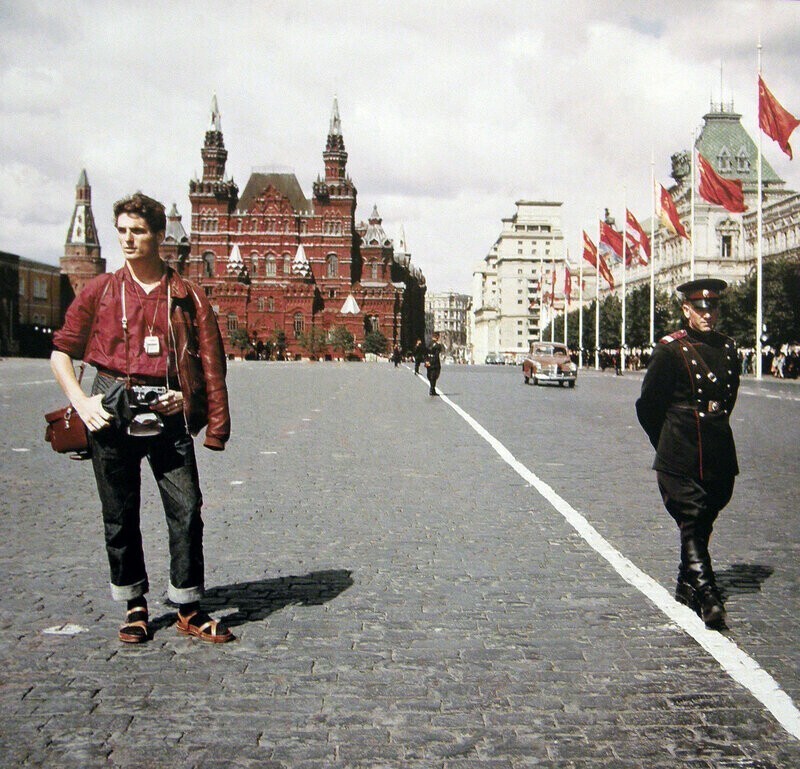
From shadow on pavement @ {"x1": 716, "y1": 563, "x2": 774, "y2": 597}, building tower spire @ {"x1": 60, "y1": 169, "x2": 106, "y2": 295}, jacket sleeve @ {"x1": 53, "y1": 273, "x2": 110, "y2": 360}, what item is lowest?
shadow on pavement @ {"x1": 716, "y1": 563, "x2": 774, "y2": 597}

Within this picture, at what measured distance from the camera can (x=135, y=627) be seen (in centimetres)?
510

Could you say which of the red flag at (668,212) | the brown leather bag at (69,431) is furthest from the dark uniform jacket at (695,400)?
the red flag at (668,212)

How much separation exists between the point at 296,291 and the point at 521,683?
431 feet

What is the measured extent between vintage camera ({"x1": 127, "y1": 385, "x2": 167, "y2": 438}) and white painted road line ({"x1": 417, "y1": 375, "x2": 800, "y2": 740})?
283 centimetres

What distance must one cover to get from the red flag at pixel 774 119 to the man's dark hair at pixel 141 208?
3450 cm

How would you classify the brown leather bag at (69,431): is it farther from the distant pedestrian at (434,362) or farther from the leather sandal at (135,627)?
the distant pedestrian at (434,362)

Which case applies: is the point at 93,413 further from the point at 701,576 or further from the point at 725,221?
the point at 725,221

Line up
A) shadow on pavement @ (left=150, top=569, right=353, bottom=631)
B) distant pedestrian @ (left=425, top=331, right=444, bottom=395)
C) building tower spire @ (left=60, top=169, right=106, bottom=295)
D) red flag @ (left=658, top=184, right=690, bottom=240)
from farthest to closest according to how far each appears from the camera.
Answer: building tower spire @ (left=60, top=169, right=106, bottom=295), red flag @ (left=658, top=184, right=690, bottom=240), distant pedestrian @ (left=425, top=331, right=444, bottom=395), shadow on pavement @ (left=150, top=569, right=353, bottom=631)

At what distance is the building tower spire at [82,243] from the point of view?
534 ft

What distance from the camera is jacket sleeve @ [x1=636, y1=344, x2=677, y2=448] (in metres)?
5.85

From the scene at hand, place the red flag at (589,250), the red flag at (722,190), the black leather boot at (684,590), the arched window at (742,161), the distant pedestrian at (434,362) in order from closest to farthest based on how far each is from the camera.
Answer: the black leather boot at (684,590) < the distant pedestrian at (434,362) < the red flag at (722,190) < the red flag at (589,250) < the arched window at (742,161)

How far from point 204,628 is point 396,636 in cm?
95

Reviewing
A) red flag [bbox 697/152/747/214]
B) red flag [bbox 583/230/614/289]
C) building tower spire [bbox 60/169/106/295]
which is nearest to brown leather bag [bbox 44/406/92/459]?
red flag [bbox 697/152/747/214]

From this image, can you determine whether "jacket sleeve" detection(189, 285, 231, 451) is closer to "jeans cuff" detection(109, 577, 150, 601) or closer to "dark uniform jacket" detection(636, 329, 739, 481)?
"jeans cuff" detection(109, 577, 150, 601)
